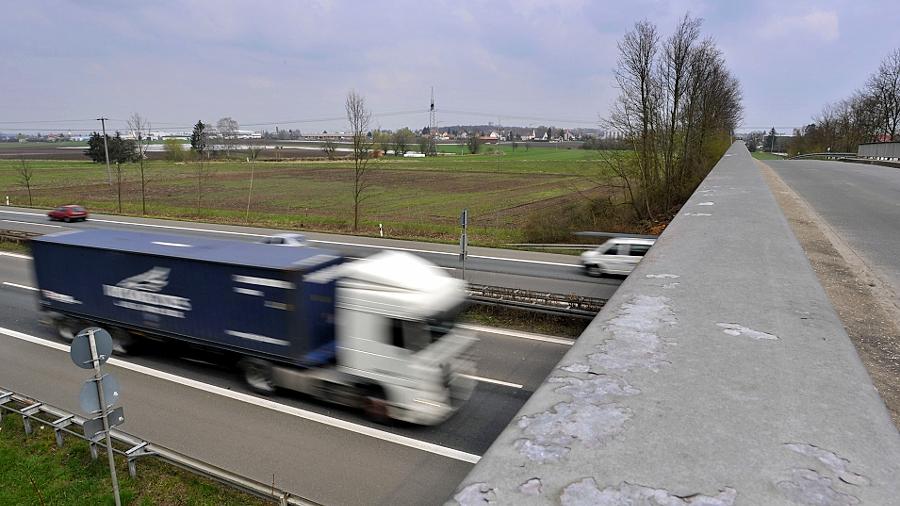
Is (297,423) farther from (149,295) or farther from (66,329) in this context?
(66,329)

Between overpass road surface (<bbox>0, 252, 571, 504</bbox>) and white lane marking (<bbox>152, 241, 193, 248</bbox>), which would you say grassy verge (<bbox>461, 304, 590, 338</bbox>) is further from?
white lane marking (<bbox>152, 241, 193, 248</bbox>)

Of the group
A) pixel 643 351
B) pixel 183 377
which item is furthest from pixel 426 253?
pixel 643 351

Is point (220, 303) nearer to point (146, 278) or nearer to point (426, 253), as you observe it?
point (146, 278)

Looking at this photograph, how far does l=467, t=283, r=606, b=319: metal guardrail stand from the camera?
45.2 ft

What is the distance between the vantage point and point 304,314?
30.6 ft

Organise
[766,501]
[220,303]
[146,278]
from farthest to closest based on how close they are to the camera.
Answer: [146,278] → [220,303] → [766,501]

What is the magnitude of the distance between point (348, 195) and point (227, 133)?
108312mm

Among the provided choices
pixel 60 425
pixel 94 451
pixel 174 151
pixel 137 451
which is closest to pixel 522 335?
pixel 137 451

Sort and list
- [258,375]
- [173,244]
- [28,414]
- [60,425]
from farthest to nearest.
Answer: [173,244] < [258,375] < [28,414] < [60,425]

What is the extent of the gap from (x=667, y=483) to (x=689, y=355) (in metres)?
1.23

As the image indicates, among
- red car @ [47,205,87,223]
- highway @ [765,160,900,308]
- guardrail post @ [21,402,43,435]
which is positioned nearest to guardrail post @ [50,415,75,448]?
guardrail post @ [21,402,43,435]

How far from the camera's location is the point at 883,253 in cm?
958

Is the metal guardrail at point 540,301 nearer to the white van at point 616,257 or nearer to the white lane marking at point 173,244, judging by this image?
the white van at point 616,257

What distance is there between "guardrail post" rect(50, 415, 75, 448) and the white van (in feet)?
53.7
